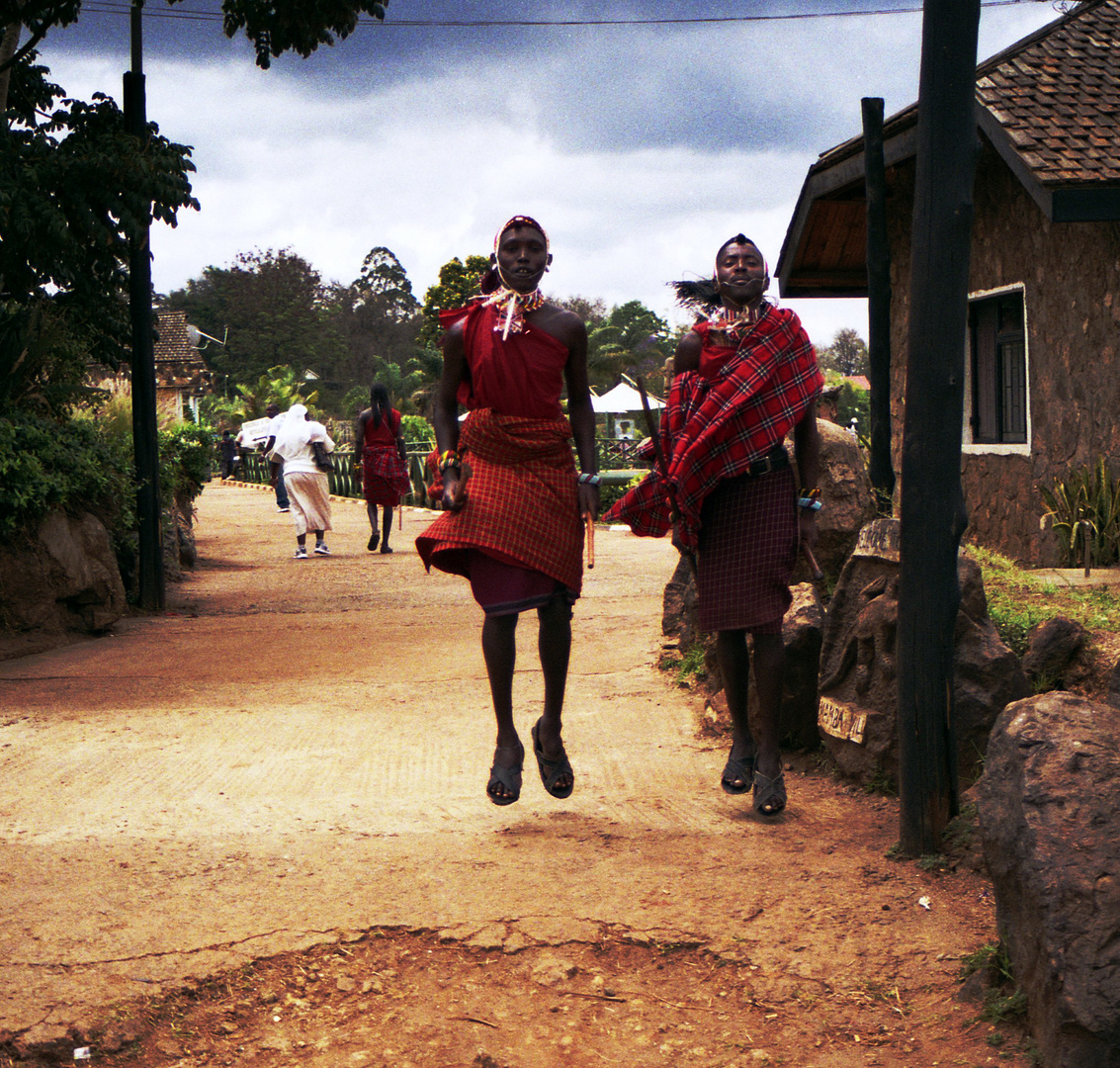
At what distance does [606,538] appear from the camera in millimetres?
15312

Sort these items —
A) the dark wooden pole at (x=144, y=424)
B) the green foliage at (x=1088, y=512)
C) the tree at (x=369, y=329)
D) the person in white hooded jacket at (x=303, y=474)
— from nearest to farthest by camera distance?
the green foliage at (x=1088, y=512)
the dark wooden pole at (x=144, y=424)
the person in white hooded jacket at (x=303, y=474)
the tree at (x=369, y=329)

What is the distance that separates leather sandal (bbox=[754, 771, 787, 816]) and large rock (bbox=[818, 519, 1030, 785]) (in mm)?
431

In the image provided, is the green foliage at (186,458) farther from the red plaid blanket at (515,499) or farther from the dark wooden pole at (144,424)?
the red plaid blanket at (515,499)

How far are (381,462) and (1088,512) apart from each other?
7.76 m

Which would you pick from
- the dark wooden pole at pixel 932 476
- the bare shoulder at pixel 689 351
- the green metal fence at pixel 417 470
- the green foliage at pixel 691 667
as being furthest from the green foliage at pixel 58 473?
the green metal fence at pixel 417 470

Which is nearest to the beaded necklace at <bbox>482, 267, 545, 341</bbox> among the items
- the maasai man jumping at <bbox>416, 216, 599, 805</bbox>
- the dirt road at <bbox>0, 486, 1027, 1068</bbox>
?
the maasai man jumping at <bbox>416, 216, 599, 805</bbox>

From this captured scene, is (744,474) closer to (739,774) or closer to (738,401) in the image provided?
(738,401)

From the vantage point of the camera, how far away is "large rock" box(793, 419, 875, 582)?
6.02m

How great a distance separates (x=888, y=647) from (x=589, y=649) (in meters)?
3.07

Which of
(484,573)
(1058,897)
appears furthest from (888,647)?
(1058,897)

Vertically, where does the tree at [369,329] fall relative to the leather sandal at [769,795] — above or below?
above

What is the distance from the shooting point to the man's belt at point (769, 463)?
3770mm

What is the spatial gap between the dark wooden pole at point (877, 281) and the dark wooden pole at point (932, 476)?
5045mm

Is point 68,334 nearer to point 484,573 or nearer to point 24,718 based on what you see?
point 24,718
